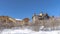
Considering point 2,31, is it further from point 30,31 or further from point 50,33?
point 50,33

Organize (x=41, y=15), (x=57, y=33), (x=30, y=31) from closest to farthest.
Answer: (x=57, y=33) → (x=30, y=31) → (x=41, y=15)

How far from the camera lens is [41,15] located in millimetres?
8773

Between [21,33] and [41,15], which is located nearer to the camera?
[21,33]

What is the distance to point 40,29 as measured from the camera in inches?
128

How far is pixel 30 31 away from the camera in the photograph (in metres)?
3.18

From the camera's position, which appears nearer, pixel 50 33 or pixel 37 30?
pixel 50 33

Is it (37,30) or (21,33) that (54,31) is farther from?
(21,33)

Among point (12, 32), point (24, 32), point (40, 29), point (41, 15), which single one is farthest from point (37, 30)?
point (41, 15)

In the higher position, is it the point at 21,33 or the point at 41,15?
the point at 41,15

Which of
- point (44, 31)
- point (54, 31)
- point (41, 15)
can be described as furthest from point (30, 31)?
point (41, 15)

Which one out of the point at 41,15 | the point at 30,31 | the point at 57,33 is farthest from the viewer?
the point at 41,15

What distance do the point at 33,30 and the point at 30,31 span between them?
11 centimetres

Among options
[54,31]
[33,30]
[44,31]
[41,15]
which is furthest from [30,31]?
[41,15]

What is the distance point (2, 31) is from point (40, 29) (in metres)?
0.94
